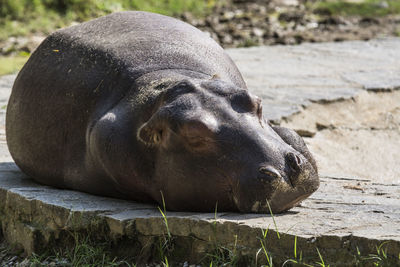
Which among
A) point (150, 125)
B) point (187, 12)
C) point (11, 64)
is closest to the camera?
point (150, 125)

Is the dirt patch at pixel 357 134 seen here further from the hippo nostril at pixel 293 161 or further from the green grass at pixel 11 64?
the green grass at pixel 11 64

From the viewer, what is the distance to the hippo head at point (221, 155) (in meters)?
3.42

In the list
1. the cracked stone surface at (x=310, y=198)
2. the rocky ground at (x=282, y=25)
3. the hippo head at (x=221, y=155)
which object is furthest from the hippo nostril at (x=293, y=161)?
the rocky ground at (x=282, y=25)

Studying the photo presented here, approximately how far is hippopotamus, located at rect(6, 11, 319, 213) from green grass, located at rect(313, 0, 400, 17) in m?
8.82

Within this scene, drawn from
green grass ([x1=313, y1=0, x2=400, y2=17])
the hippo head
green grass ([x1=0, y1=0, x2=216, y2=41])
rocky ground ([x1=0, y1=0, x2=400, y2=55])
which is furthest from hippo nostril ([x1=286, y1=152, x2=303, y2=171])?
green grass ([x1=313, y1=0, x2=400, y2=17])

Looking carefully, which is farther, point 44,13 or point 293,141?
point 44,13

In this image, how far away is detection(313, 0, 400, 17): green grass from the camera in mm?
13002

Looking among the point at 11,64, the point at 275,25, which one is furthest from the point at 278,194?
the point at 275,25

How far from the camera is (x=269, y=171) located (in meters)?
3.36

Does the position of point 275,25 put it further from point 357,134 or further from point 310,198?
point 310,198

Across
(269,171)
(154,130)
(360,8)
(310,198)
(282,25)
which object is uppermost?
(154,130)

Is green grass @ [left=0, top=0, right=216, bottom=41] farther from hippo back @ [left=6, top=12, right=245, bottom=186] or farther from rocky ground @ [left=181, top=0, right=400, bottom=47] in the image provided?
hippo back @ [left=6, top=12, right=245, bottom=186]

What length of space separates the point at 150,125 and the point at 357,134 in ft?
11.0

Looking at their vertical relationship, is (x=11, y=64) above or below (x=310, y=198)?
below
